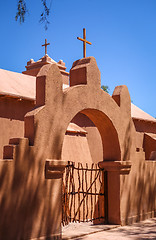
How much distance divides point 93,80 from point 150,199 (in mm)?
4392

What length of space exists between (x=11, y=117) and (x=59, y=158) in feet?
18.0

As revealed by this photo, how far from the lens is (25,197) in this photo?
19.0 feet

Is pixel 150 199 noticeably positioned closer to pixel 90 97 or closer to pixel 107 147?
pixel 107 147

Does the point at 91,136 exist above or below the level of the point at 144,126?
below

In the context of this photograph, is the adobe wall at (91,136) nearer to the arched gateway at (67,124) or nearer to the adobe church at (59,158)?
the adobe church at (59,158)

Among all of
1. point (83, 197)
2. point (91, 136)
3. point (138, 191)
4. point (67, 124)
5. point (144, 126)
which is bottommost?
point (83, 197)

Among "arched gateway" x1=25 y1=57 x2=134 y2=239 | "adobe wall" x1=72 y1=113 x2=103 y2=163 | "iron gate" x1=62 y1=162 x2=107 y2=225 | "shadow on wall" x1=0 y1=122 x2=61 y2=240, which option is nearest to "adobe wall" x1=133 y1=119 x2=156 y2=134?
"adobe wall" x1=72 y1=113 x2=103 y2=163

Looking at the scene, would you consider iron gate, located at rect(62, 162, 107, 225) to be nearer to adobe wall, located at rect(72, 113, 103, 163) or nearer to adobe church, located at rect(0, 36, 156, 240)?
adobe church, located at rect(0, 36, 156, 240)

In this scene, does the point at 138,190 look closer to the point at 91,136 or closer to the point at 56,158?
the point at 56,158

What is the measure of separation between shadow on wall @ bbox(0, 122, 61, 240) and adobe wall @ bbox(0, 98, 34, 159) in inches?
205

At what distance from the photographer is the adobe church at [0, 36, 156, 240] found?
5711mm

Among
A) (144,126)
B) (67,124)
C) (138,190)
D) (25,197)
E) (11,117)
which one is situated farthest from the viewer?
Result: (144,126)

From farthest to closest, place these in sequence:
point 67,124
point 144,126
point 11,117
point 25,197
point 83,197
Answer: point 144,126, point 11,117, point 83,197, point 67,124, point 25,197

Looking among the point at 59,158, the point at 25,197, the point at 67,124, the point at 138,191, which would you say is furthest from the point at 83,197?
the point at 25,197
